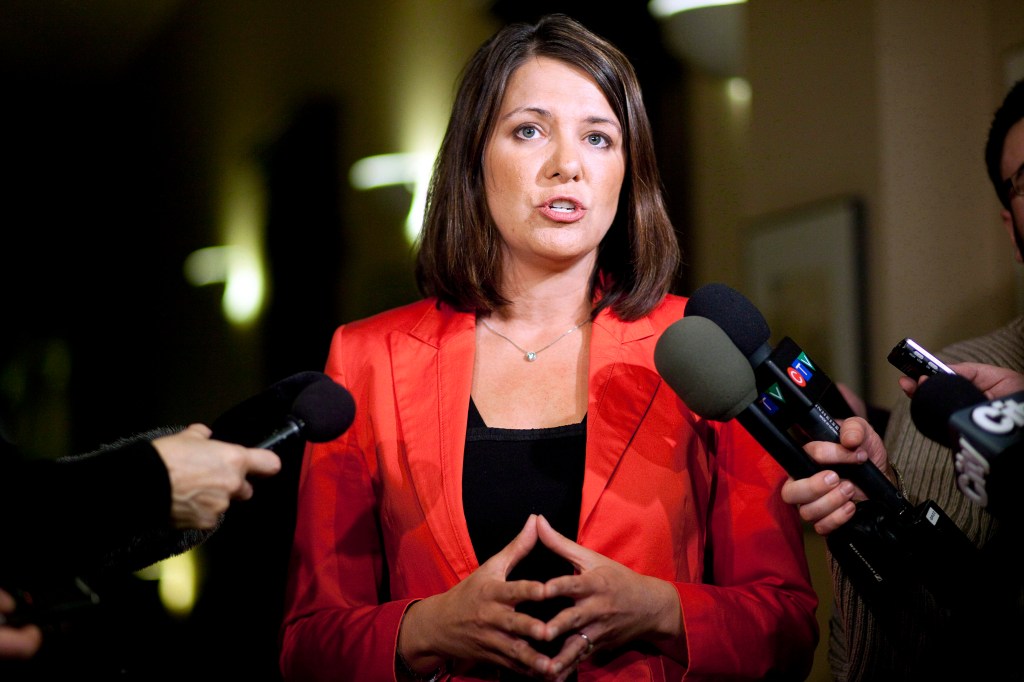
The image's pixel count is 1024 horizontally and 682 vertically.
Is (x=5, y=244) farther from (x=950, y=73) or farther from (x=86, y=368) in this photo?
(x=950, y=73)

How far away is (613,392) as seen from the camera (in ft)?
5.13

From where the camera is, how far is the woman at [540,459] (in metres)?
1.40

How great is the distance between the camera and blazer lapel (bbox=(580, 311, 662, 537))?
4.86 feet

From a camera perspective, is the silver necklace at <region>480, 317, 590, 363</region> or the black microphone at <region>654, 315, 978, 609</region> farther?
the silver necklace at <region>480, 317, 590, 363</region>

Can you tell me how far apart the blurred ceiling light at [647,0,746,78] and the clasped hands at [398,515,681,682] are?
181 cm

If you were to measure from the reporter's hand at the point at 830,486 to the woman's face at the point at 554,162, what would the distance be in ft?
1.90

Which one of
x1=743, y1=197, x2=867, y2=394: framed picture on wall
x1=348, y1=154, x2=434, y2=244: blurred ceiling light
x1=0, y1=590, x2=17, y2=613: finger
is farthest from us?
x1=348, y1=154, x2=434, y2=244: blurred ceiling light

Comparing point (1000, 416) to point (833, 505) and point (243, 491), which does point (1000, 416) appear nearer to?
point (833, 505)

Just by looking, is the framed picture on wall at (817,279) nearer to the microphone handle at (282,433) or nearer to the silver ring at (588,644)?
the silver ring at (588,644)

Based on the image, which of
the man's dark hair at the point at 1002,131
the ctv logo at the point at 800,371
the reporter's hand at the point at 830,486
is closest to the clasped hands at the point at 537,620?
the reporter's hand at the point at 830,486

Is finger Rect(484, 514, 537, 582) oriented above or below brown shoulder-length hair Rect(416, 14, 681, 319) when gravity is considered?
below

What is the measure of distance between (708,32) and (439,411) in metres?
1.70

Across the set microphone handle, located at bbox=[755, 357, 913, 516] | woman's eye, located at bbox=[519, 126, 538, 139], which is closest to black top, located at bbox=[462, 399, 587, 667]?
microphone handle, located at bbox=[755, 357, 913, 516]

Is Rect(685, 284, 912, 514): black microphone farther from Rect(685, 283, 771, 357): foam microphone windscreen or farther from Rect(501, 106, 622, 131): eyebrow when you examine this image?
Rect(501, 106, 622, 131): eyebrow
